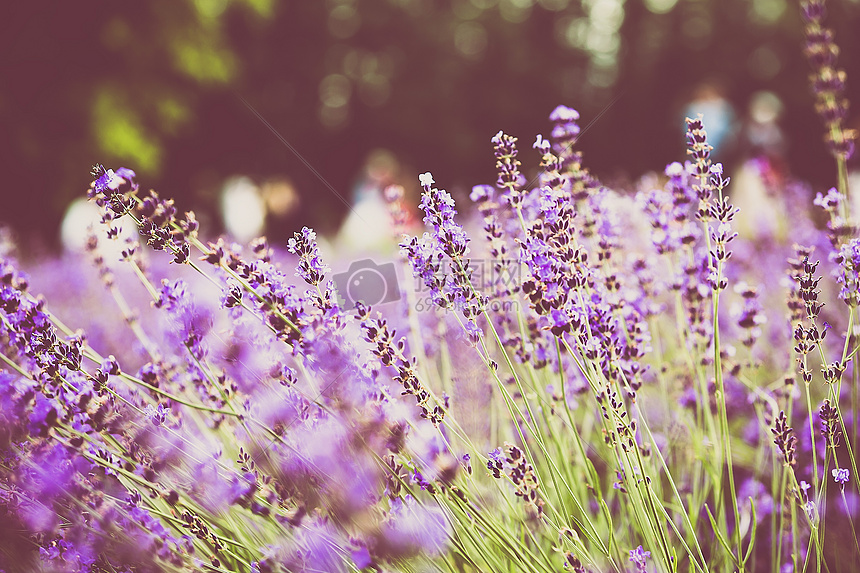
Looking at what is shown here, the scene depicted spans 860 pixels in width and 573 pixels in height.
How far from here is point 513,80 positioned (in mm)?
20922

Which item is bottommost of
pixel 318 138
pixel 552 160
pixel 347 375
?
pixel 347 375

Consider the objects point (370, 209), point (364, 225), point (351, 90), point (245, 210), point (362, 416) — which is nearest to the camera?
point (362, 416)

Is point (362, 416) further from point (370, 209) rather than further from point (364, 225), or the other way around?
point (370, 209)

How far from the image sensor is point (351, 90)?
20.0 m

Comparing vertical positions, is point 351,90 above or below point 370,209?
above

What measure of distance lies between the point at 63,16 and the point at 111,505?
1206 cm

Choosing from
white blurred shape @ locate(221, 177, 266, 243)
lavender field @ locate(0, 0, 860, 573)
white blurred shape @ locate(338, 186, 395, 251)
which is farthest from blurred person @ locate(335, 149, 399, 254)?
lavender field @ locate(0, 0, 860, 573)

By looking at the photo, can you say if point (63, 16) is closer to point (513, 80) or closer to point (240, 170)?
point (240, 170)

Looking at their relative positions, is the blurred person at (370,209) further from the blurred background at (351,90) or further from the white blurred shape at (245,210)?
the white blurred shape at (245,210)

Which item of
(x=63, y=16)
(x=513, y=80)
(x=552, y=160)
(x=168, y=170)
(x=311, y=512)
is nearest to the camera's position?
(x=311, y=512)

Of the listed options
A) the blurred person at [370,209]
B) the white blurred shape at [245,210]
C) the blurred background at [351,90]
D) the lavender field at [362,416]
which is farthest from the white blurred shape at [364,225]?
the lavender field at [362,416]

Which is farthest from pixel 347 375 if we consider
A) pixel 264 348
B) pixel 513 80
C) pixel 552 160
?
pixel 513 80

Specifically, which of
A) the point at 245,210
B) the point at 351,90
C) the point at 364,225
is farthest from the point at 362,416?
the point at 351,90

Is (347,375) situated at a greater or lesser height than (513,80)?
lesser
